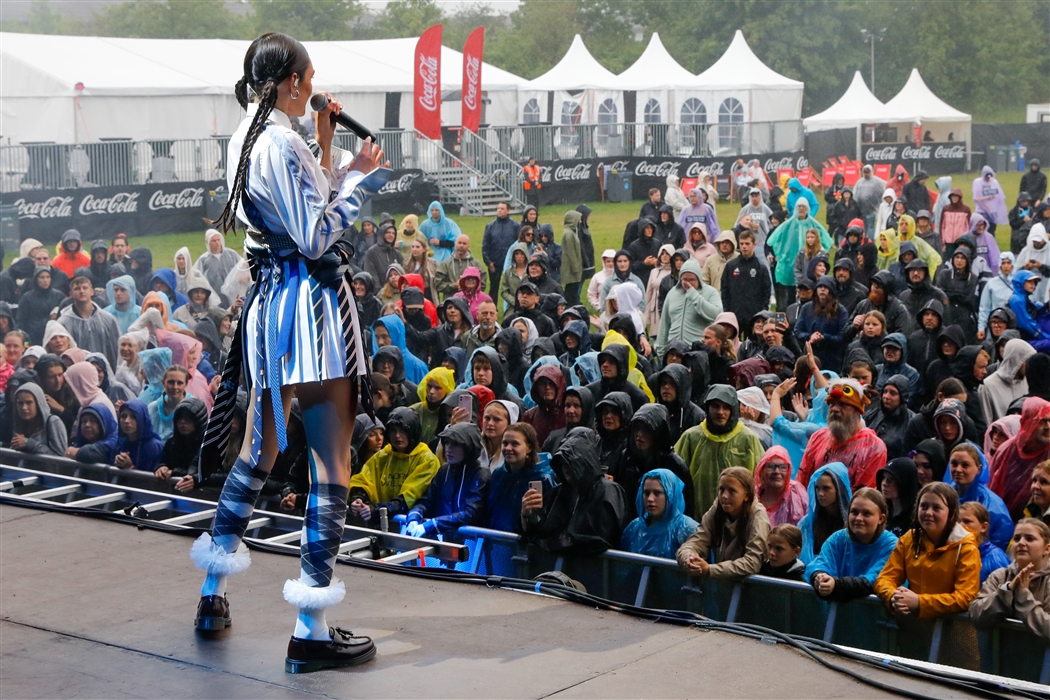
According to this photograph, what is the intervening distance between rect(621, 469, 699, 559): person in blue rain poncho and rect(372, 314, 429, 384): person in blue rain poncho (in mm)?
3809

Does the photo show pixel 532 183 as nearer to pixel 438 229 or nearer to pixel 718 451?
pixel 438 229

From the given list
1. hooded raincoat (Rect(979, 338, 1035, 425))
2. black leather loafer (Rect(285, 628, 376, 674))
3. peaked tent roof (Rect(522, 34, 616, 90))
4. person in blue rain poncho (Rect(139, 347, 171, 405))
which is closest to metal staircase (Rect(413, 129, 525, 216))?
peaked tent roof (Rect(522, 34, 616, 90))

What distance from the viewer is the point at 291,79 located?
335 cm

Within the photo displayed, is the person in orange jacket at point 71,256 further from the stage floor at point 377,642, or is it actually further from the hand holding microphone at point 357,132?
the hand holding microphone at point 357,132

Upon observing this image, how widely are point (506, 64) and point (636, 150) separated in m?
6.85

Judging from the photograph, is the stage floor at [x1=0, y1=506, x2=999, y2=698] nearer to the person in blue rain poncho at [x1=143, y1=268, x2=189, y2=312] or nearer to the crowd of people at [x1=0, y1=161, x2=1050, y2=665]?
the crowd of people at [x1=0, y1=161, x2=1050, y2=665]

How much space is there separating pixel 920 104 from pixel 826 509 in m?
23.1

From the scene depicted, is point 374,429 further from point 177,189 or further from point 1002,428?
point 177,189

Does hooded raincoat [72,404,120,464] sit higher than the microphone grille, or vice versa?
the microphone grille

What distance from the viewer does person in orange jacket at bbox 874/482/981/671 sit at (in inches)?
173

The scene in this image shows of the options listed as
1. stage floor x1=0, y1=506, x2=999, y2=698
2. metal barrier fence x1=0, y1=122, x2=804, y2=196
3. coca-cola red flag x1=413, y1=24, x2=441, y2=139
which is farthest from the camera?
coca-cola red flag x1=413, y1=24, x2=441, y2=139

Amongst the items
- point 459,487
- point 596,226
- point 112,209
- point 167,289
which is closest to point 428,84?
point 596,226

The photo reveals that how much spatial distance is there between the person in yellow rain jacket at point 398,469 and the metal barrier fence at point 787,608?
3.94ft

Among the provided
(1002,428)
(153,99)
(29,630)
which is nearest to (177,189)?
(153,99)
